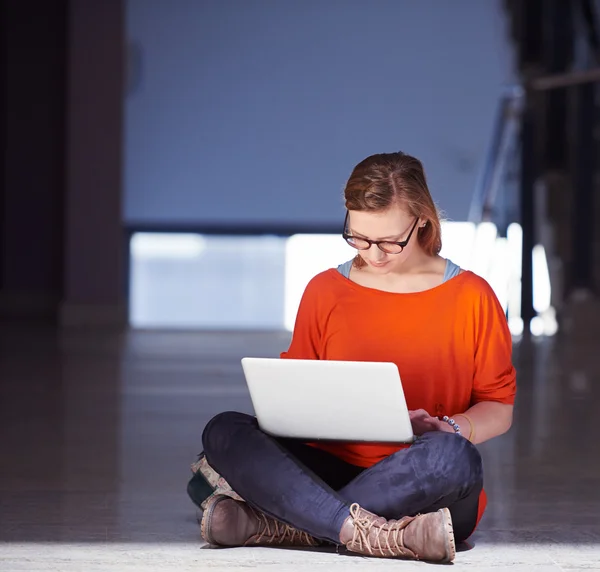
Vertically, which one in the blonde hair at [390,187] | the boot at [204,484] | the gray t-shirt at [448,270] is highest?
the blonde hair at [390,187]

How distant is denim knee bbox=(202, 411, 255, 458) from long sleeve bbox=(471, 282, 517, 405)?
0.42 m

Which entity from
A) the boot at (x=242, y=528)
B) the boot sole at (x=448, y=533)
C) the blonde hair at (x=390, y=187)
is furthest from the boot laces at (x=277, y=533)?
the blonde hair at (x=390, y=187)

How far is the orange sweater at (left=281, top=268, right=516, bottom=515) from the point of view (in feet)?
6.64

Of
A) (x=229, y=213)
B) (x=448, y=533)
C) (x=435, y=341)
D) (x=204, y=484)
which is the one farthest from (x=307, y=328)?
(x=229, y=213)

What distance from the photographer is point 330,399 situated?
1867 millimetres

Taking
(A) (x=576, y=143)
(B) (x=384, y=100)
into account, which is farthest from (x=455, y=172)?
(A) (x=576, y=143)

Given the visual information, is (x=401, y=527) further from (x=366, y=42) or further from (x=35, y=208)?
(x=366, y=42)

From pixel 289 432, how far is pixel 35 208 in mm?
8064

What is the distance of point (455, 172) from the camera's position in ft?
36.1

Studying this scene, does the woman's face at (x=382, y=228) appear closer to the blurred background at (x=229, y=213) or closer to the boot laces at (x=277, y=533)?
the blurred background at (x=229, y=213)

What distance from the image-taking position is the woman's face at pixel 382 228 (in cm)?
196

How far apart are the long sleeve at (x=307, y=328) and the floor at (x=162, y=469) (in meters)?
0.37

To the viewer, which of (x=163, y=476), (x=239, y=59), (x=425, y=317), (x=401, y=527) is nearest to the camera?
(x=401, y=527)

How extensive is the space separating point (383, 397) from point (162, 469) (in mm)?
1155
